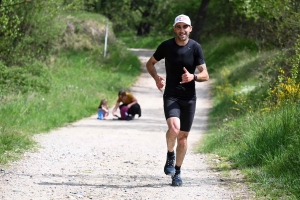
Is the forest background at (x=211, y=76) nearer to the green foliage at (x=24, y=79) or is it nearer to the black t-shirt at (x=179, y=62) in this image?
the green foliage at (x=24, y=79)

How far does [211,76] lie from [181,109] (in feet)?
80.0

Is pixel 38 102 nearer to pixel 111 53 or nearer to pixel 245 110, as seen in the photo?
pixel 245 110

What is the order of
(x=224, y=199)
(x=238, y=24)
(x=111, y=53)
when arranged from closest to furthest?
(x=224, y=199), (x=111, y=53), (x=238, y=24)

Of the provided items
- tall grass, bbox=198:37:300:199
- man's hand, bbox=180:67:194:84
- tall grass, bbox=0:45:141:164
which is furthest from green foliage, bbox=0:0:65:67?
man's hand, bbox=180:67:194:84

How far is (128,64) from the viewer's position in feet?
111

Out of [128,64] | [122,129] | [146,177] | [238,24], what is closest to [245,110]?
[122,129]

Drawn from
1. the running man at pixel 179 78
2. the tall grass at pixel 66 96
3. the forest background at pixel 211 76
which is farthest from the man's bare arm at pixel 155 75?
the tall grass at pixel 66 96

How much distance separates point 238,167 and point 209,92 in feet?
56.4

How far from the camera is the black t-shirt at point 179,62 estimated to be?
27.4 ft

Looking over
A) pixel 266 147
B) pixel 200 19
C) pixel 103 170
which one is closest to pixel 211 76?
pixel 200 19

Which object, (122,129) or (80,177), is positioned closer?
(80,177)

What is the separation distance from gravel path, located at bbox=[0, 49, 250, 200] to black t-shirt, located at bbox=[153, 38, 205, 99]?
1.20 m

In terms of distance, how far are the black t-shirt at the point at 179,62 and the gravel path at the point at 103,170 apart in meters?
1.20

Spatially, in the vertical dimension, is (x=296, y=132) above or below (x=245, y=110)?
above
